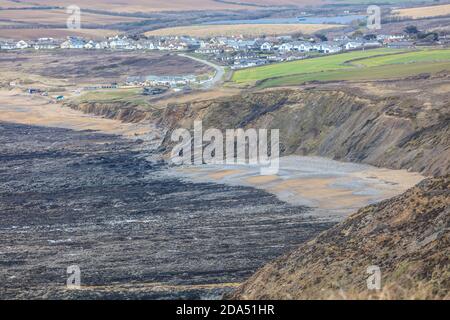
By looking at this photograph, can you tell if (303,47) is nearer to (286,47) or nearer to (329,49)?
(286,47)

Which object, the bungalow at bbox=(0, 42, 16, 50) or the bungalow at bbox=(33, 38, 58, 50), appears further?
the bungalow at bbox=(33, 38, 58, 50)

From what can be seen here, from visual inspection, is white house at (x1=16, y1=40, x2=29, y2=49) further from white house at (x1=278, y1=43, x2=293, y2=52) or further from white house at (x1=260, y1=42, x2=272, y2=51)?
white house at (x1=278, y1=43, x2=293, y2=52)

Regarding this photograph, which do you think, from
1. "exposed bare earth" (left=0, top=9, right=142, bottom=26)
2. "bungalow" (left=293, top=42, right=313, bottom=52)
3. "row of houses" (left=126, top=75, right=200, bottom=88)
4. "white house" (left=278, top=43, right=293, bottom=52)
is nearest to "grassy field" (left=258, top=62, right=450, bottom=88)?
"row of houses" (left=126, top=75, right=200, bottom=88)

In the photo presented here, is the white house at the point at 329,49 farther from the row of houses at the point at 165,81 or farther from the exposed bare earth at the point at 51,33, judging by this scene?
the exposed bare earth at the point at 51,33

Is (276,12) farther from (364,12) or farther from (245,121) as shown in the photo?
(245,121)

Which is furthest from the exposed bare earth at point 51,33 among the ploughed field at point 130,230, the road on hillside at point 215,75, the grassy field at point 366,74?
the ploughed field at point 130,230

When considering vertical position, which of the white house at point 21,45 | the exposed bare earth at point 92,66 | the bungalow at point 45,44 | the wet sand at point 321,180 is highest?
the wet sand at point 321,180
